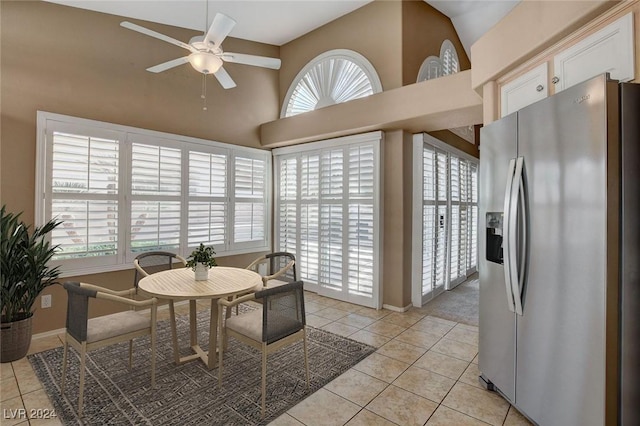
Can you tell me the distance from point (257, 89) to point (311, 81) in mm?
922

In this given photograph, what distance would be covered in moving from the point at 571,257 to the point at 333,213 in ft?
10.4

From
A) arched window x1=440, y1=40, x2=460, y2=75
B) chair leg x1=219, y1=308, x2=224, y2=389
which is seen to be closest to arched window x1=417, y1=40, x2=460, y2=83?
arched window x1=440, y1=40, x2=460, y2=75

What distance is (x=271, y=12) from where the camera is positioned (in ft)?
13.9

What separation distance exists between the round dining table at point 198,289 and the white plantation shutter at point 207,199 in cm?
139

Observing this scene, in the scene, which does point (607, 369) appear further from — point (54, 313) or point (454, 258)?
point (54, 313)

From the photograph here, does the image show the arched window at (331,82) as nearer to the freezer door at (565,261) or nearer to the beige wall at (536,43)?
the beige wall at (536,43)

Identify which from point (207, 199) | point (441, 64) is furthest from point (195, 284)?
point (441, 64)

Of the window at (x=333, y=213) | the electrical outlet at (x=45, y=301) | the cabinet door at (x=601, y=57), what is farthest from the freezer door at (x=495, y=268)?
the electrical outlet at (x=45, y=301)

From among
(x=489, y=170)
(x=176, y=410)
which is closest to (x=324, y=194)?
(x=489, y=170)

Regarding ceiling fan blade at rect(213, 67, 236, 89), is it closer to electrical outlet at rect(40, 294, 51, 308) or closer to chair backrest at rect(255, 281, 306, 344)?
chair backrest at rect(255, 281, 306, 344)

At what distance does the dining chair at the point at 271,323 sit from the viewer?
212 cm

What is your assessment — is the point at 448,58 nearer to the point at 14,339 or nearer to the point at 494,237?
the point at 494,237

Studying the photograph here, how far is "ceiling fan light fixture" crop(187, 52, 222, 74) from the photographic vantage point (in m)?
2.47

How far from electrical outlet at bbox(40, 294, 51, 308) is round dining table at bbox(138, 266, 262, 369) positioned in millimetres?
1389
